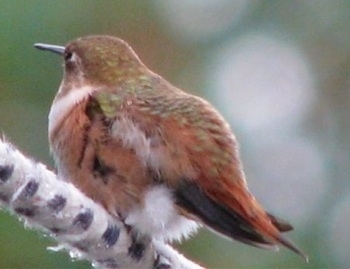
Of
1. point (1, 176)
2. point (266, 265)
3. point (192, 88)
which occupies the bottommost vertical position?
point (266, 265)

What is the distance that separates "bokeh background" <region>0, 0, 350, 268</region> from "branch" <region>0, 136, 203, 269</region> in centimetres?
157

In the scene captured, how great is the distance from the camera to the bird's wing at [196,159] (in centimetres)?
155

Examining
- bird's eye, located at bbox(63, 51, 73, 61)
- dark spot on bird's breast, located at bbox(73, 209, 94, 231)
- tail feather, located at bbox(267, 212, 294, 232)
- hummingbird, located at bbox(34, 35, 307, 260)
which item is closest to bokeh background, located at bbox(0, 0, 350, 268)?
bird's eye, located at bbox(63, 51, 73, 61)

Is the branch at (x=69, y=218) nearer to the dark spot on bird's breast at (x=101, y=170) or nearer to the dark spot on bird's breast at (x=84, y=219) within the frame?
the dark spot on bird's breast at (x=84, y=219)

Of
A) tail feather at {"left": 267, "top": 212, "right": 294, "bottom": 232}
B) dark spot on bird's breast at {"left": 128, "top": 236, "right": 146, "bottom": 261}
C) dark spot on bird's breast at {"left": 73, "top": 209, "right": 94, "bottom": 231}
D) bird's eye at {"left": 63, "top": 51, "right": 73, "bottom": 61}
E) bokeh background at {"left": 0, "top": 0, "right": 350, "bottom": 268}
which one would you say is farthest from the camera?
bokeh background at {"left": 0, "top": 0, "right": 350, "bottom": 268}

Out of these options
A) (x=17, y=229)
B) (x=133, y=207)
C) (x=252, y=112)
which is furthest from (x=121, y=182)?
(x=252, y=112)

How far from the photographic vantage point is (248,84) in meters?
4.59

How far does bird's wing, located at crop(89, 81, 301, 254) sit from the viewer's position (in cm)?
155

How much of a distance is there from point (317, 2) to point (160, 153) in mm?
3339

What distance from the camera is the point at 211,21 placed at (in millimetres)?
4586

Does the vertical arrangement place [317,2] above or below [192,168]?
below

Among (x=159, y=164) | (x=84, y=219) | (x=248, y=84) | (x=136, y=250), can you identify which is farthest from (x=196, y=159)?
(x=248, y=84)

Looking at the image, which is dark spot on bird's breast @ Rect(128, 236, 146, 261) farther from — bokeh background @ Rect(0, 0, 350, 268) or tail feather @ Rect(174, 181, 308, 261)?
bokeh background @ Rect(0, 0, 350, 268)

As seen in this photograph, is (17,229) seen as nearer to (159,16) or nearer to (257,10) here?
(159,16)
